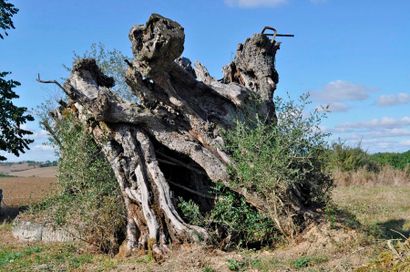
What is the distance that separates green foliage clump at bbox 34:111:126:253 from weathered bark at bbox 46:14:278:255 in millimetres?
463

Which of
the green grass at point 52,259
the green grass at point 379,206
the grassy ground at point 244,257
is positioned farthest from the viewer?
the green grass at point 379,206

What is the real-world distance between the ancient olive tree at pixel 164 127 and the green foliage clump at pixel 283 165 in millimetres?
116

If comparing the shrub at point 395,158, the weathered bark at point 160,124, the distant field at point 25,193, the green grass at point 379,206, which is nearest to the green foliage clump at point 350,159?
the green grass at point 379,206

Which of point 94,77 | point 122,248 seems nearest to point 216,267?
point 122,248

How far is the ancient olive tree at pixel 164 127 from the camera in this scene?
35.6 ft

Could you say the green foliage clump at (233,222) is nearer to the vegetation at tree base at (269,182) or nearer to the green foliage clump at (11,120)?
the vegetation at tree base at (269,182)

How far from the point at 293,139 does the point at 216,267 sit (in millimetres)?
2799

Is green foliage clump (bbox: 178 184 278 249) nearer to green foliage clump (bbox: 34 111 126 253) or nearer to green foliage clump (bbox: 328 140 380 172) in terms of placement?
green foliage clump (bbox: 34 111 126 253)

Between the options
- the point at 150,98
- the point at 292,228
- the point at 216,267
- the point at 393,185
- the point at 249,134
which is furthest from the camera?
the point at 393,185

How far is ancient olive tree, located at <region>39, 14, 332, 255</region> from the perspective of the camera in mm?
10844

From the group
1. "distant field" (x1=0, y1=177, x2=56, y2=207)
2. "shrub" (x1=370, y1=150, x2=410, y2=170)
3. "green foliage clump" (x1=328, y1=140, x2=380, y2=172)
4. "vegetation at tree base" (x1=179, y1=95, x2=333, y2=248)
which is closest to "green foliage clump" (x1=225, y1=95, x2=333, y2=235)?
"vegetation at tree base" (x1=179, y1=95, x2=333, y2=248)

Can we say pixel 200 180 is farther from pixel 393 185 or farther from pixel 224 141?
pixel 393 185

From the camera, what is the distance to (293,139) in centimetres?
1076

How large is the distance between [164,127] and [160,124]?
0.10 m
